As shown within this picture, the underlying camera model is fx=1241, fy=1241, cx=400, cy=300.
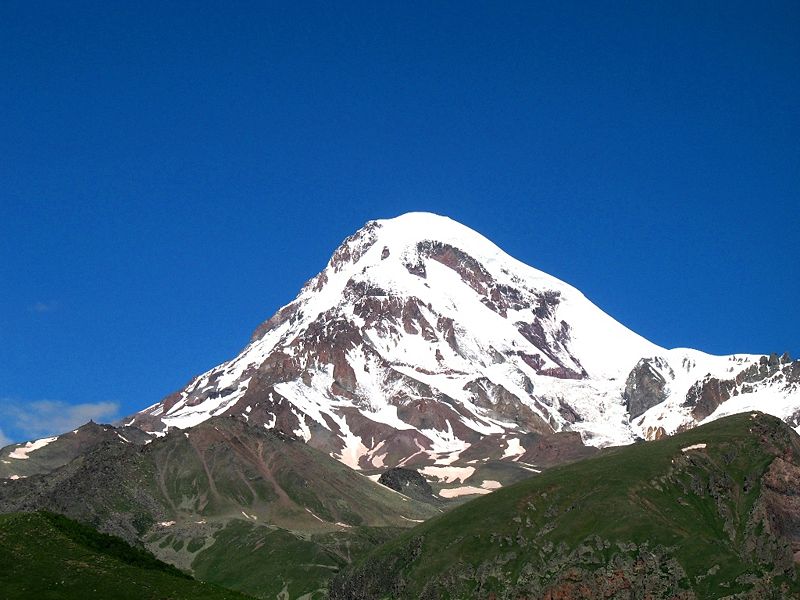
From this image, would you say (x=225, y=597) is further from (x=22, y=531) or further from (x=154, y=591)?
(x=22, y=531)

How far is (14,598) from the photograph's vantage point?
134 m

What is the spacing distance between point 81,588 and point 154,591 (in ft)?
26.4

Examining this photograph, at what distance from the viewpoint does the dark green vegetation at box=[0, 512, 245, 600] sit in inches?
5413

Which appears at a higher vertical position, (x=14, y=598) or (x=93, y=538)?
(x=93, y=538)

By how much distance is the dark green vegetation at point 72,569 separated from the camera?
137500 millimetres

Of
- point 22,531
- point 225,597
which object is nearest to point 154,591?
point 225,597

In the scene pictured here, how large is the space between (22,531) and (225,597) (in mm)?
29750

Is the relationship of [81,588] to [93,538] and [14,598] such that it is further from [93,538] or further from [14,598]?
[93,538]

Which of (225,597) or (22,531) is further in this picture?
(22,531)

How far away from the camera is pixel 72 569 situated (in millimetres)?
142625

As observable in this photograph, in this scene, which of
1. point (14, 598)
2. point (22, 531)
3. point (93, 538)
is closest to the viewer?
point (14, 598)

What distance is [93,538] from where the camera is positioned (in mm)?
162125

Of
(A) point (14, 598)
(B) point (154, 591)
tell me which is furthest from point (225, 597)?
(A) point (14, 598)

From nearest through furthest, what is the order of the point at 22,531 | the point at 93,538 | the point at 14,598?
the point at 14,598 → the point at 22,531 → the point at 93,538
